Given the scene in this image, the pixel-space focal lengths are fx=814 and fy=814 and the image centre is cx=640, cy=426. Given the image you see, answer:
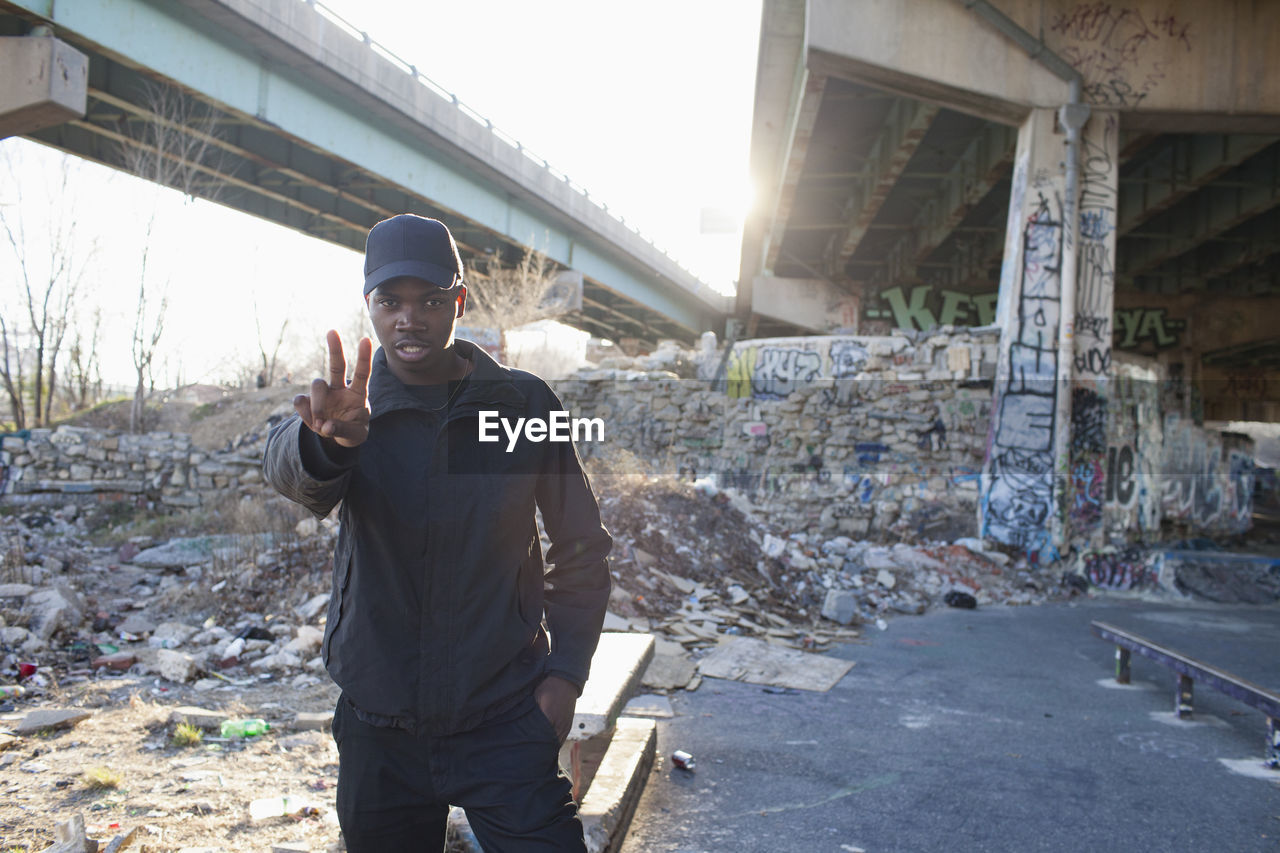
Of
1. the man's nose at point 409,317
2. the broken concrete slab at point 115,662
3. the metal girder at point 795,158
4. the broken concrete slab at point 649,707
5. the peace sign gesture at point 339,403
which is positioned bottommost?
the broken concrete slab at point 115,662

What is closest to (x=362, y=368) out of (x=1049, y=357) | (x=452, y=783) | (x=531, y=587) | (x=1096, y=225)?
(x=531, y=587)

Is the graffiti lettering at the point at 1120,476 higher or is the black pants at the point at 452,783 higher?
the graffiti lettering at the point at 1120,476

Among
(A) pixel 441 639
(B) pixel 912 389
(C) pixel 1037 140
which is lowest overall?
(A) pixel 441 639

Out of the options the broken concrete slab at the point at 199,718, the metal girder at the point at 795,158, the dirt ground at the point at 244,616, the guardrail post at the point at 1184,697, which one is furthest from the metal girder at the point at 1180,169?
the broken concrete slab at the point at 199,718

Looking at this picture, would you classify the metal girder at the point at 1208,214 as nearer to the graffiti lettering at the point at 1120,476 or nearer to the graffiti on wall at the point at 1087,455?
the graffiti lettering at the point at 1120,476

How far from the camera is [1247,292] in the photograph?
21000mm

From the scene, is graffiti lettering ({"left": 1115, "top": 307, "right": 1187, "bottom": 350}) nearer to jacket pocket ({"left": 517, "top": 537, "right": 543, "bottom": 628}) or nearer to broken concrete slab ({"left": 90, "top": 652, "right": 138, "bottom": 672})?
broken concrete slab ({"left": 90, "top": 652, "right": 138, "bottom": 672})

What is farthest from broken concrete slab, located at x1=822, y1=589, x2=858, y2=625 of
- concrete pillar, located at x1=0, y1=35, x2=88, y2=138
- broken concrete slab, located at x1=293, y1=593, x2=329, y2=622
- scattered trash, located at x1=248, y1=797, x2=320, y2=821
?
concrete pillar, located at x1=0, y1=35, x2=88, y2=138

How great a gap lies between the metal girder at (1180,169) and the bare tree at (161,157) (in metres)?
16.1

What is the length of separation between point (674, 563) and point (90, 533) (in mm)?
8422

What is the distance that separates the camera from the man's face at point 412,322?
1.84 metres

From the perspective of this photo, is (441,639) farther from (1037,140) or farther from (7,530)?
(1037,140)

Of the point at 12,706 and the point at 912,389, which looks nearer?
the point at 12,706

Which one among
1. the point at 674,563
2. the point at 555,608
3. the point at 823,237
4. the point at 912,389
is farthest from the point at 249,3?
the point at 823,237
